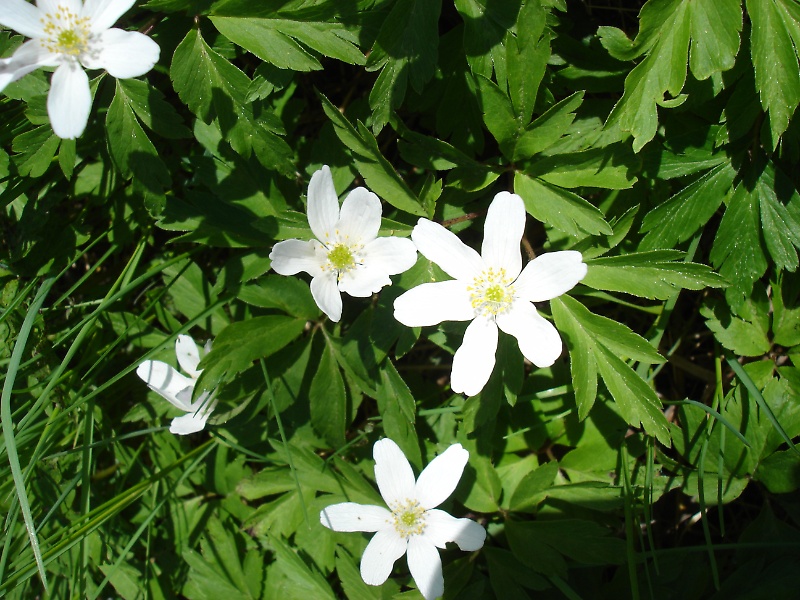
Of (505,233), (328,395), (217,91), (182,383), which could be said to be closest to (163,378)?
(182,383)

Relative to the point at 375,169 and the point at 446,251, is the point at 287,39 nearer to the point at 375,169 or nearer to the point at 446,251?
the point at 375,169

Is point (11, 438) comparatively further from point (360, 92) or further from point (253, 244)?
point (360, 92)

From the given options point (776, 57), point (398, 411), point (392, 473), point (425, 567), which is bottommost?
point (425, 567)

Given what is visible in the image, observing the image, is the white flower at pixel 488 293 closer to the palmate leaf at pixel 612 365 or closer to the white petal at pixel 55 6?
the palmate leaf at pixel 612 365

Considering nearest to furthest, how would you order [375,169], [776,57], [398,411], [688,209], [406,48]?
[776,57]
[406,48]
[375,169]
[688,209]
[398,411]

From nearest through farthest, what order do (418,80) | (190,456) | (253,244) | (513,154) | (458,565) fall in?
1. (418,80)
2. (513,154)
3. (253,244)
4. (458,565)
5. (190,456)

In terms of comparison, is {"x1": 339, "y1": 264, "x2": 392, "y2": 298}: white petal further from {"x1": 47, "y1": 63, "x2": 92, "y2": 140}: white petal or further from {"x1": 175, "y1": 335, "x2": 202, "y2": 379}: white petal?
{"x1": 47, "y1": 63, "x2": 92, "y2": 140}: white petal

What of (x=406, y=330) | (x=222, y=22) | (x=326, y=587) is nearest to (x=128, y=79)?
(x=222, y=22)
